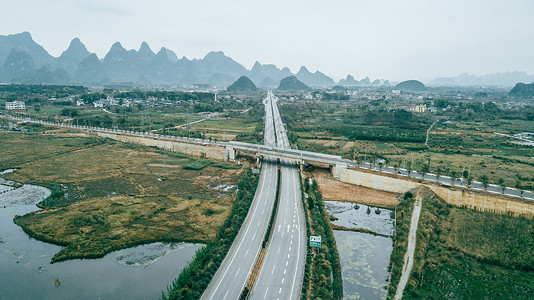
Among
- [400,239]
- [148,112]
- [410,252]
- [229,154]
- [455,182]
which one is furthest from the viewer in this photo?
[148,112]

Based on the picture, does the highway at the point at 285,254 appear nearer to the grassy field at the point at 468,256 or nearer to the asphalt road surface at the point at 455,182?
the grassy field at the point at 468,256

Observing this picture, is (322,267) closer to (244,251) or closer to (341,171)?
(244,251)

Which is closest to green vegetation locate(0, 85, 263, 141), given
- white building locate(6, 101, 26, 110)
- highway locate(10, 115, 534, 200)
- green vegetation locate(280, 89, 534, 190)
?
white building locate(6, 101, 26, 110)

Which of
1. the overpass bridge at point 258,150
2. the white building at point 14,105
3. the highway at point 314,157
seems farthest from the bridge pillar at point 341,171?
the white building at point 14,105

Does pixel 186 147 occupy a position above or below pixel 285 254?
above

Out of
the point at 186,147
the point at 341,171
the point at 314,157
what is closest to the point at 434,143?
the point at 341,171

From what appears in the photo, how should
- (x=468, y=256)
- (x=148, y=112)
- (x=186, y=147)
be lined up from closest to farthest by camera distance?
1. (x=468, y=256)
2. (x=186, y=147)
3. (x=148, y=112)
